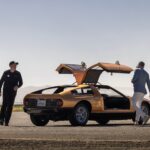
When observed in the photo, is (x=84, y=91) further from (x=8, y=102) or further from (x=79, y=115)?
(x=8, y=102)

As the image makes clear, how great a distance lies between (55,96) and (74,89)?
87 centimetres

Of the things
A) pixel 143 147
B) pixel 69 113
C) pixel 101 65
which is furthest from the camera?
pixel 101 65

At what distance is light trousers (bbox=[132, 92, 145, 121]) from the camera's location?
771 inches

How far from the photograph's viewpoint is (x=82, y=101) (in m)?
18.9

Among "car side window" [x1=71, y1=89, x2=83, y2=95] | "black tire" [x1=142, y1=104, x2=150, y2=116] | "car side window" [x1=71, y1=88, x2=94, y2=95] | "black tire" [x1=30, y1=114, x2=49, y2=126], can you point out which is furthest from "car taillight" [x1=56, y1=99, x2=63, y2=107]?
"black tire" [x1=142, y1=104, x2=150, y2=116]

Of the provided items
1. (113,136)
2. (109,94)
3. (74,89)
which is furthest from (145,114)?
(113,136)

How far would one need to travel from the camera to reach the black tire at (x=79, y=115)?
1856cm

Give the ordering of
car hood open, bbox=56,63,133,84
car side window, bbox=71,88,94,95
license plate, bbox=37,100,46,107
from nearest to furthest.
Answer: license plate, bbox=37,100,46,107 < car side window, bbox=71,88,94,95 < car hood open, bbox=56,63,133,84

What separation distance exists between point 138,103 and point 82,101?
1.86 metres

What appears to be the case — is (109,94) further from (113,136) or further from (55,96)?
(113,136)

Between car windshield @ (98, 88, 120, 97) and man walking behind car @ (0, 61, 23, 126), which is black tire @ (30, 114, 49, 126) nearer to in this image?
man walking behind car @ (0, 61, 23, 126)

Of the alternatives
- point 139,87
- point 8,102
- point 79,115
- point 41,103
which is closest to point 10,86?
point 8,102

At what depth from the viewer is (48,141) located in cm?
1188

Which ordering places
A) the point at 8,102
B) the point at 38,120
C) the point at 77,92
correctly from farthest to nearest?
the point at 38,120
the point at 8,102
the point at 77,92
